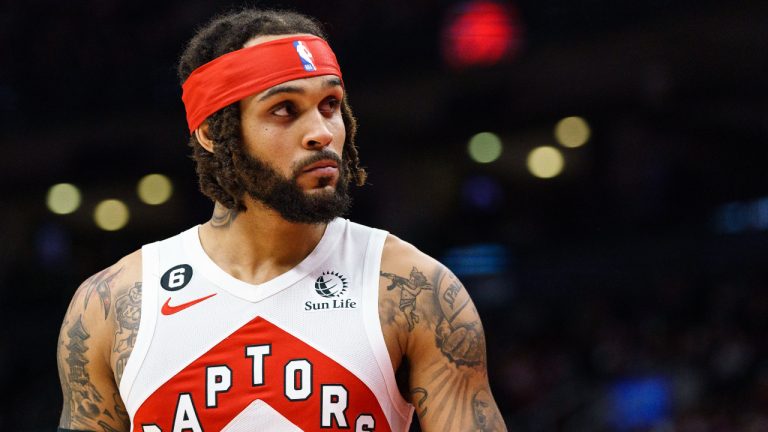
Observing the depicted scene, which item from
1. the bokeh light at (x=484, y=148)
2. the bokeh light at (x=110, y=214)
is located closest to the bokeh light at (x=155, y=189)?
the bokeh light at (x=110, y=214)

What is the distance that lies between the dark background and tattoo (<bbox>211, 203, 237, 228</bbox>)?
896 cm

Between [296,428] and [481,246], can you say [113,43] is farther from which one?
[296,428]

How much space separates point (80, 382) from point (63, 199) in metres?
12.5

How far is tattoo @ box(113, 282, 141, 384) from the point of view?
124 inches

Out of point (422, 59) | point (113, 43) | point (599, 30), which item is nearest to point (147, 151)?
point (113, 43)

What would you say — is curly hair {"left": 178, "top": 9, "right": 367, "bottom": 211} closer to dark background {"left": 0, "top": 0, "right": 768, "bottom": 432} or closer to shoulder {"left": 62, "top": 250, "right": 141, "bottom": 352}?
shoulder {"left": 62, "top": 250, "right": 141, "bottom": 352}

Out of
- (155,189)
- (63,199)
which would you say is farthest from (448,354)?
(63,199)

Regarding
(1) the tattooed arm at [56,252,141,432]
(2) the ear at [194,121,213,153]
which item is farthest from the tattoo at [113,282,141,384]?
(2) the ear at [194,121,213,153]

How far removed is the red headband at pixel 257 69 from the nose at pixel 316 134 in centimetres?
14

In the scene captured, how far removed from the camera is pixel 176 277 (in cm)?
328

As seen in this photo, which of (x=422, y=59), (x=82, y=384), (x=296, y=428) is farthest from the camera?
(x=422, y=59)

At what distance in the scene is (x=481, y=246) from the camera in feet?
45.1

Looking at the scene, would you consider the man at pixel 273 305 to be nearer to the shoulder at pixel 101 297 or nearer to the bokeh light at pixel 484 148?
the shoulder at pixel 101 297

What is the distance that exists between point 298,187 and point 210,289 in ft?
1.46
